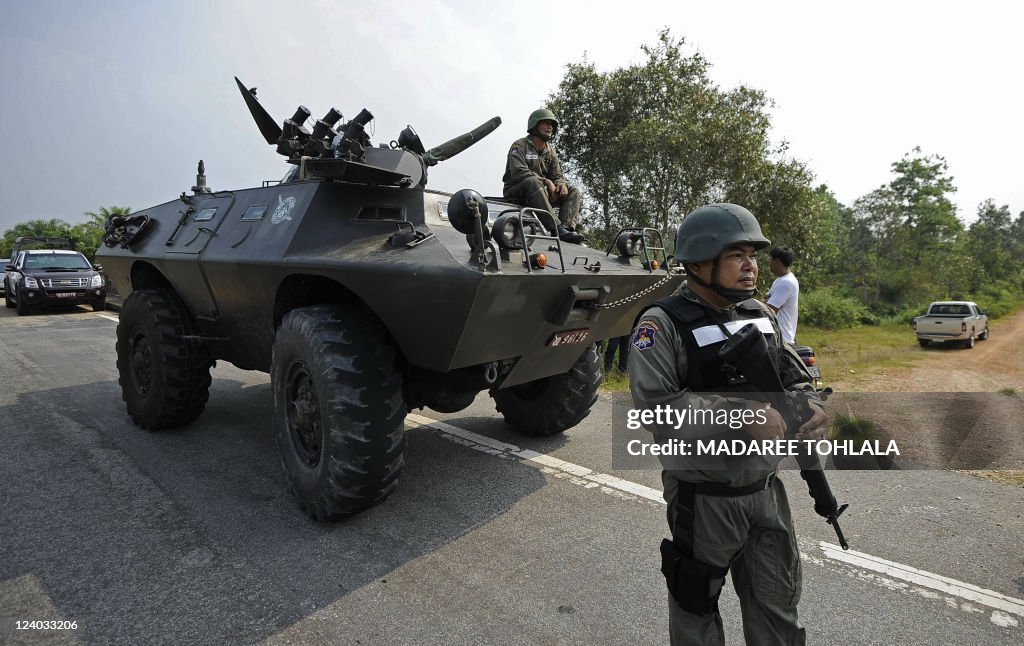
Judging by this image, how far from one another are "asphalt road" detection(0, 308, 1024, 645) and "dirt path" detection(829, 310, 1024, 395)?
4.43 meters

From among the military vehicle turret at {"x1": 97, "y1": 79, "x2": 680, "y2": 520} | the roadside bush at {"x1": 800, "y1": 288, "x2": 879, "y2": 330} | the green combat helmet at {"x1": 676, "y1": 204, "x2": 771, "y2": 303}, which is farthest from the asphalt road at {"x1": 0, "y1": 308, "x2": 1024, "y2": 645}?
the roadside bush at {"x1": 800, "y1": 288, "x2": 879, "y2": 330}

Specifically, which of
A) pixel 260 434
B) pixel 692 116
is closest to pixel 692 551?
pixel 260 434

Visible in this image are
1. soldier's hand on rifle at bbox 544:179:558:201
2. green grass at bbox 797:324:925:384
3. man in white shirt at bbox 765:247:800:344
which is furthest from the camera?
green grass at bbox 797:324:925:384

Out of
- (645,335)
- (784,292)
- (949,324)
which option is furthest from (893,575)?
(949,324)

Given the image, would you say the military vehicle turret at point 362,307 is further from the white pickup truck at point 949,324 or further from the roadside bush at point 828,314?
the roadside bush at point 828,314

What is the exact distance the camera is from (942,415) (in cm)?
673

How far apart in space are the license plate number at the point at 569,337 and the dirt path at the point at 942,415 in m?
2.64

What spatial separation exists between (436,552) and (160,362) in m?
3.05

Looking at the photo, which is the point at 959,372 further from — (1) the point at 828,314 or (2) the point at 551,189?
(2) the point at 551,189

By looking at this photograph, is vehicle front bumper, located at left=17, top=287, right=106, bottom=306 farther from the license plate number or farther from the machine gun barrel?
the license plate number

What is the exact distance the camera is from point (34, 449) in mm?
4848

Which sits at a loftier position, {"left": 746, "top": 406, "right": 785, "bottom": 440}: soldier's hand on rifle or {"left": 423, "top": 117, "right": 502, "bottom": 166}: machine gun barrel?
{"left": 423, "top": 117, "right": 502, "bottom": 166}: machine gun barrel

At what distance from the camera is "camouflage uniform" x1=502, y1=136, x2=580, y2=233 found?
16.9 ft

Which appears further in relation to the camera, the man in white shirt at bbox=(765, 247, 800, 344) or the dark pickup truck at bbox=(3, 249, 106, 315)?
the dark pickup truck at bbox=(3, 249, 106, 315)
